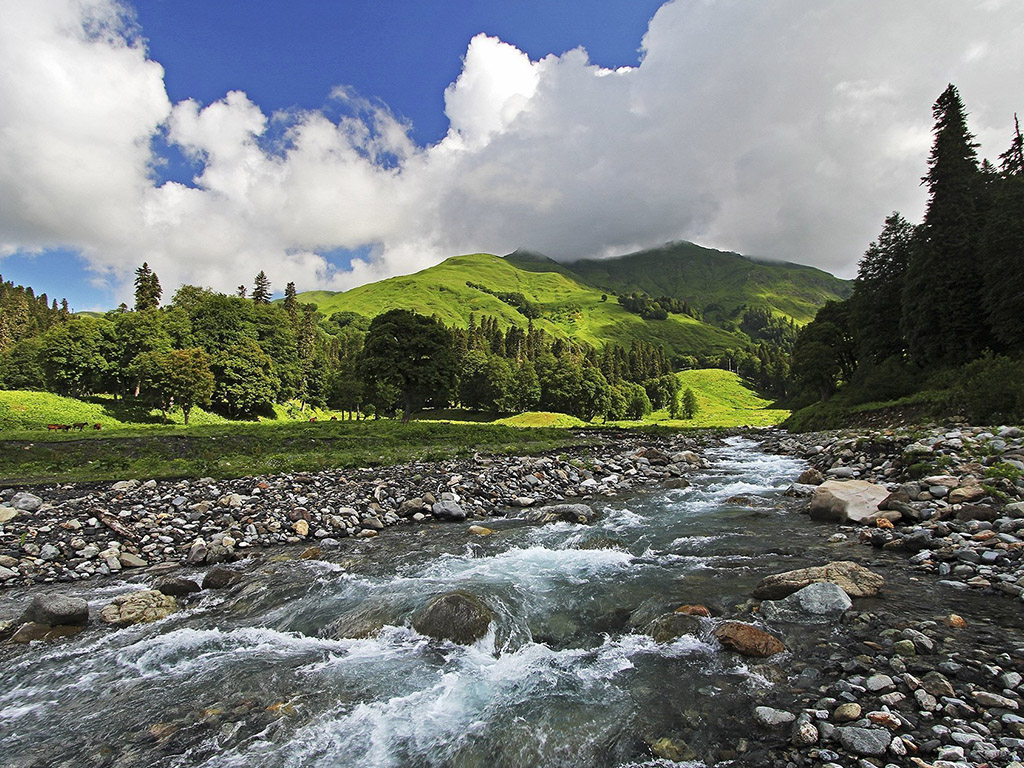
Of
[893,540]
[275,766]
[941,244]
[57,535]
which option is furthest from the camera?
[941,244]

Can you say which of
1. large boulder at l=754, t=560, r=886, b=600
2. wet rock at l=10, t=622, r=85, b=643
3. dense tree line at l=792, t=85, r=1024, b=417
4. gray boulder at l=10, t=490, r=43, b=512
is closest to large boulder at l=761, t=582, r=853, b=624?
large boulder at l=754, t=560, r=886, b=600

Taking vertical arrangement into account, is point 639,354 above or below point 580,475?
above

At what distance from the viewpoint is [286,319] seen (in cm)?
9062

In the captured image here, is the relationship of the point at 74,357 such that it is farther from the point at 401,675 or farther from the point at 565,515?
the point at 401,675

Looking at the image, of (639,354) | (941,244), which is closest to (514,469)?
(941,244)

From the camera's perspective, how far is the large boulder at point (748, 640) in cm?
652

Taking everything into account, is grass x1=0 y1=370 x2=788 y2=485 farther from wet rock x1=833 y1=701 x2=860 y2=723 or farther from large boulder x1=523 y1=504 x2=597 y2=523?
wet rock x1=833 y1=701 x2=860 y2=723

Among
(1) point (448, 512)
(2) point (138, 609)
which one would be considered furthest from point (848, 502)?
(2) point (138, 609)

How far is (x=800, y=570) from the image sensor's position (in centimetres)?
864

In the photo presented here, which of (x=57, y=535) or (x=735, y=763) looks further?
(x=57, y=535)

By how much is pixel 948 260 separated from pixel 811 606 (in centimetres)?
4731

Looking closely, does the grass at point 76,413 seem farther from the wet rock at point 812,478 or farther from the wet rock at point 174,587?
the wet rock at point 812,478

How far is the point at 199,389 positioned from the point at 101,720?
60.7 metres

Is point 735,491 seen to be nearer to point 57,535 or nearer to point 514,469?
point 514,469
